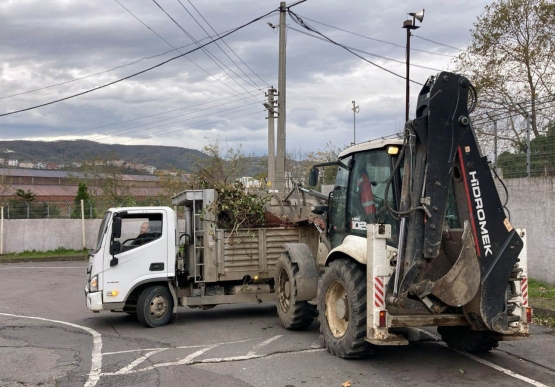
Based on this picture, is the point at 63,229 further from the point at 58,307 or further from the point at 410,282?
the point at 410,282

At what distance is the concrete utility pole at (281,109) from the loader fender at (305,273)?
12364 mm

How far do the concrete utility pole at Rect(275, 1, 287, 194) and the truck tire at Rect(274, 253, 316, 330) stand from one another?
12.0 m

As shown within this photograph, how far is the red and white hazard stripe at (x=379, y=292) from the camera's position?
6.85m

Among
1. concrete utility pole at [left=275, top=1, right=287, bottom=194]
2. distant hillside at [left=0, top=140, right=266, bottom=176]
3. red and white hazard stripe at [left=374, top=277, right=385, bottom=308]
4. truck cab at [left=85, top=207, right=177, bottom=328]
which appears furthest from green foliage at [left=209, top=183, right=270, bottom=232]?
distant hillside at [left=0, top=140, right=266, bottom=176]

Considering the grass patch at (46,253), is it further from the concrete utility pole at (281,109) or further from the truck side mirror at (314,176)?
the truck side mirror at (314,176)

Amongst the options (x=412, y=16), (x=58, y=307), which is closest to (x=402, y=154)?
(x=58, y=307)

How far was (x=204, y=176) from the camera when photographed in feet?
40.2

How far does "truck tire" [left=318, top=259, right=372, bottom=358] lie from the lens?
285 inches

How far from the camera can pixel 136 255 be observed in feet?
33.8

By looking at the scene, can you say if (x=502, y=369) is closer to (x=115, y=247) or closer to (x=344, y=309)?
(x=344, y=309)

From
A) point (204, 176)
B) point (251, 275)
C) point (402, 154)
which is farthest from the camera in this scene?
point (204, 176)

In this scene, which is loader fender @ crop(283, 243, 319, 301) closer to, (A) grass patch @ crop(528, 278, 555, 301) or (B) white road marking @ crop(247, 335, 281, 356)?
(B) white road marking @ crop(247, 335, 281, 356)

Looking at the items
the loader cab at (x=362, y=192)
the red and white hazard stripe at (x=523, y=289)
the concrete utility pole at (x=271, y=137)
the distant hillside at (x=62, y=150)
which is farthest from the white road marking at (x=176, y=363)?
the distant hillside at (x=62, y=150)

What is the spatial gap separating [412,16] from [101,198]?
2516 centimetres
